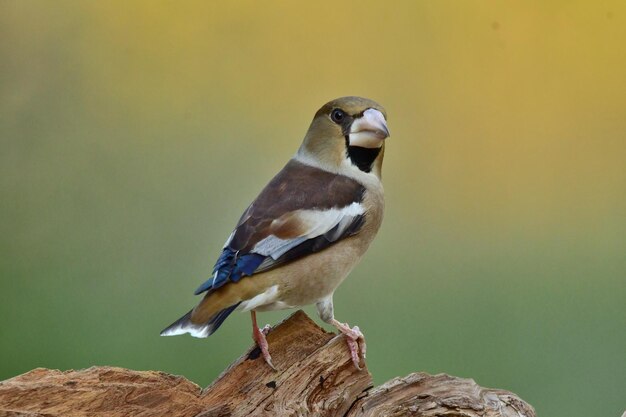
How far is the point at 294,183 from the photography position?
300 centimetres

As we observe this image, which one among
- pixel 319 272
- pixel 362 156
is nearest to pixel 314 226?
pixel 319 272

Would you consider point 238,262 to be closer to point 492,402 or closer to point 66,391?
point 66,391

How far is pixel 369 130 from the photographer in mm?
2996

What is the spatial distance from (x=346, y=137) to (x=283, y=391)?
85 cm

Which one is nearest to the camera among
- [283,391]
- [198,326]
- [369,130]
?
[198,326]

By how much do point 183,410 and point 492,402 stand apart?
0.94 metres

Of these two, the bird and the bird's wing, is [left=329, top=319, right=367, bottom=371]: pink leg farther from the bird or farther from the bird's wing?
the bird's wing

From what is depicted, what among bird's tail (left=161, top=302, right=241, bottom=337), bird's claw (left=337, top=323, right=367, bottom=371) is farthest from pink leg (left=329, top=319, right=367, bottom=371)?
bird's tail (left=161, top=302, right=241, bottom=337)

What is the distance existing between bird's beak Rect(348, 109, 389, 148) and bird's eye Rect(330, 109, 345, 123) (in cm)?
6

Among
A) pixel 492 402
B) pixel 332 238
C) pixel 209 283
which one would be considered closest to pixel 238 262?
pixel 209 283

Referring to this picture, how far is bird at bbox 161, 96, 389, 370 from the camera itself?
8.93 feet

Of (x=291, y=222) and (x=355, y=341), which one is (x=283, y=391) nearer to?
(x=355, y=341)

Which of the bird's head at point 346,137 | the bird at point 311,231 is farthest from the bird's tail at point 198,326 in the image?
the bird's head at point 346,137

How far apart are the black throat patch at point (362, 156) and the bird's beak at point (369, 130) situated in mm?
24
